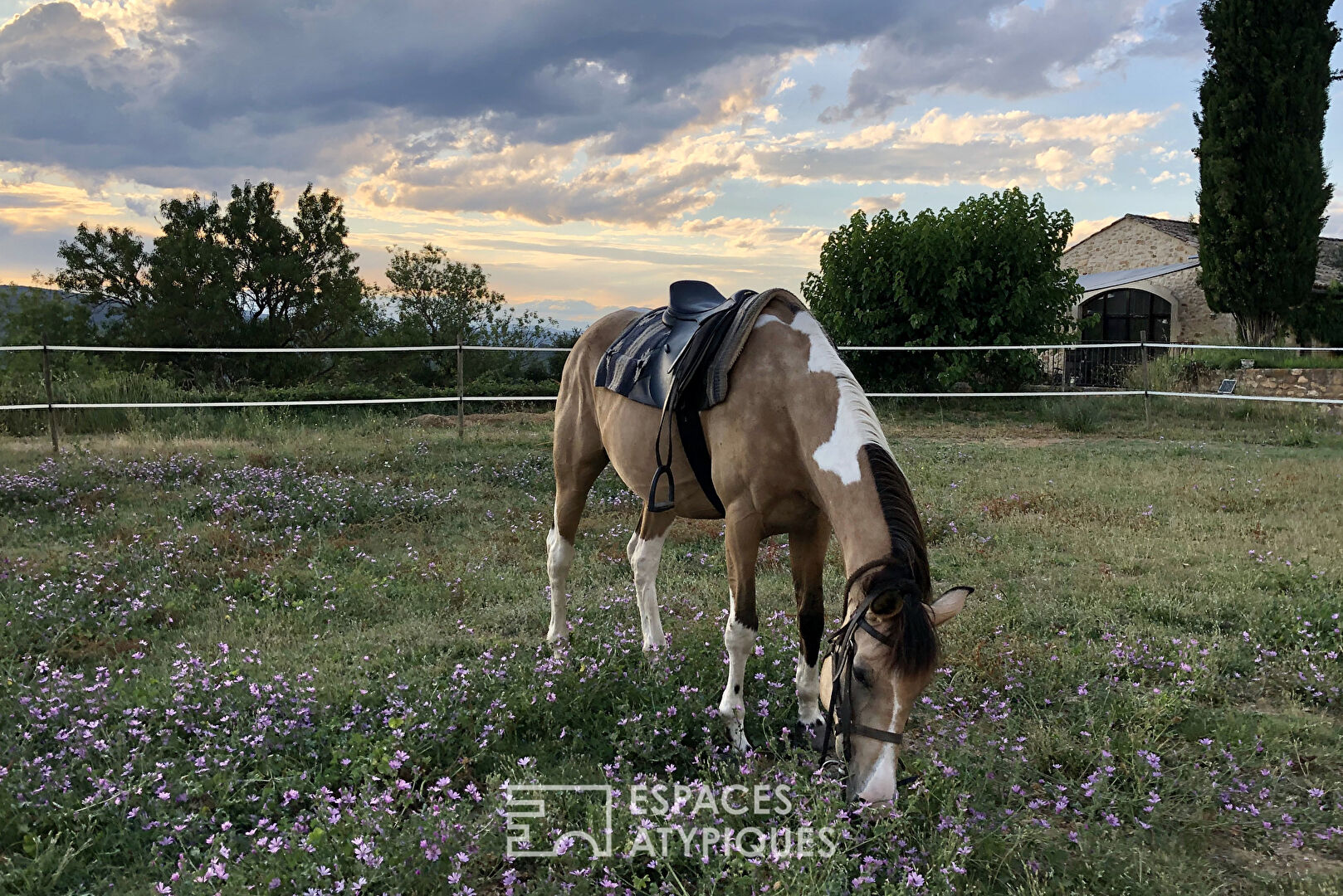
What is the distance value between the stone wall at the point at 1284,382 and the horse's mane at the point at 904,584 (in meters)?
16.7

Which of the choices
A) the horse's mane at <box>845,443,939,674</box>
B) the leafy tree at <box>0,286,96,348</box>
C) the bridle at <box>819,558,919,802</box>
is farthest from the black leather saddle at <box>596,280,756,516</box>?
the leafy tree at <box>0,286,96,348</box>

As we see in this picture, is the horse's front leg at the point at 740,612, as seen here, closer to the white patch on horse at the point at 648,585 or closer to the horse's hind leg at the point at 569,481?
the white patch on horse at the point at 648,585

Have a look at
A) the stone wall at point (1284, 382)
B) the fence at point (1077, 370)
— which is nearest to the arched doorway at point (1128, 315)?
the fence at point (1077, 370)

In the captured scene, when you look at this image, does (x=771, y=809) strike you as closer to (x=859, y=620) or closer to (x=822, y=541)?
Answer: (x=859, y=620)

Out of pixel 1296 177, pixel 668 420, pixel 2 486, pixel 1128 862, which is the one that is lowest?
pixel 1128 862

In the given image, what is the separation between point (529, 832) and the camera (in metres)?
2.64

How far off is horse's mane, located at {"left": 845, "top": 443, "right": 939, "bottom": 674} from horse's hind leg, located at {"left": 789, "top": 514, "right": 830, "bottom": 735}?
653 millimetres

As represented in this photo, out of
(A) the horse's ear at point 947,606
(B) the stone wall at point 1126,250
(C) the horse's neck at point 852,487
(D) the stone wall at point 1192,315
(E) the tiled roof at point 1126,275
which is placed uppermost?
(B) the stone wall at point 1126,250

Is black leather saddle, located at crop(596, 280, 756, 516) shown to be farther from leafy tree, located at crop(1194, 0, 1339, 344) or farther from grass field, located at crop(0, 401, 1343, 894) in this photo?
leafy tree, located at crop(1194, 0, 1339, 344)

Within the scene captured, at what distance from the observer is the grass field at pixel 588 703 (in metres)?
2.55

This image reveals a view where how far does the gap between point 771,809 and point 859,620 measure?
784mm

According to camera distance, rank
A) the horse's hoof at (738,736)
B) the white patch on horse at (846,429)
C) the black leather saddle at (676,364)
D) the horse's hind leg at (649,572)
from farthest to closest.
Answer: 1. the horse's hind leg at (649,572)
2. the black leather saddle at (676,364)
3. the horse's hoof at (738,736)
4. the white patch on horse at (846,429)

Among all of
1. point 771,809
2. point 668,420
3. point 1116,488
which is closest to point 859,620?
point 771,809

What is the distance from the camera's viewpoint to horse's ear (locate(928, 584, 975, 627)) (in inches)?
96.0
